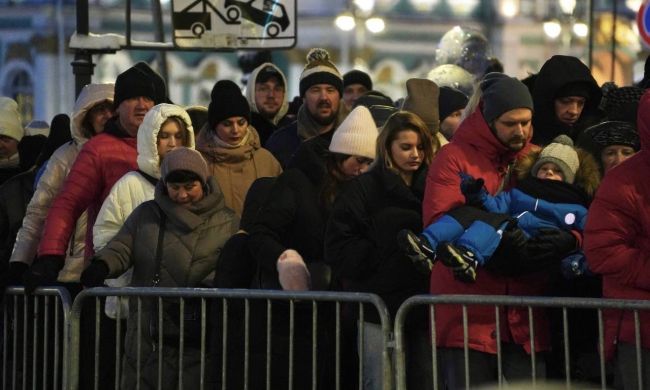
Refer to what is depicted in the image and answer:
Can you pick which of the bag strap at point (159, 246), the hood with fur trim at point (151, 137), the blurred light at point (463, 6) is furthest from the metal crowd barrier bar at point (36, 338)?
the blurred light at point (463, 6)

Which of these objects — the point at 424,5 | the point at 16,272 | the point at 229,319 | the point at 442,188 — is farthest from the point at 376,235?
the point at 424,5

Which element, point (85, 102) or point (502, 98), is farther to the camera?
point (85, 102)

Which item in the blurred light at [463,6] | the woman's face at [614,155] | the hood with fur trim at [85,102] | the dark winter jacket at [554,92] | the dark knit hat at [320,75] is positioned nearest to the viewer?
the woman's face at [614,155]

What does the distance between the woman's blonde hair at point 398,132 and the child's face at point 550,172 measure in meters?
0.73

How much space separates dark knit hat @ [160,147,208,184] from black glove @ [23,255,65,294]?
934mm

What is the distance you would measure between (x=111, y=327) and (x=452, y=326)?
2.40 m

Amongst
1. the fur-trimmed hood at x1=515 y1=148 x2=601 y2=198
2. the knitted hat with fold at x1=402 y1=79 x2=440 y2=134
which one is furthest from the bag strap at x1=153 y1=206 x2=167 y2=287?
the fur-trimmed hood at x1=515 y1=148 x2=601 y2=198

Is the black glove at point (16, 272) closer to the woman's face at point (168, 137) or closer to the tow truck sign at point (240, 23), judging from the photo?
the woman's face at point (168, 137)

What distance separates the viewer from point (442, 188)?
9.56 metres

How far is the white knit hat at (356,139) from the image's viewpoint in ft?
34.8

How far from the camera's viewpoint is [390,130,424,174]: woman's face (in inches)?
401

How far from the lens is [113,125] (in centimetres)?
1195

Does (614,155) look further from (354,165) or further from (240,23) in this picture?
(240,23)

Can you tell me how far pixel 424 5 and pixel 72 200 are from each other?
190 feet
